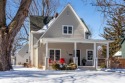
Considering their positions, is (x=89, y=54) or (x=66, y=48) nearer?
(x=66, y=48)

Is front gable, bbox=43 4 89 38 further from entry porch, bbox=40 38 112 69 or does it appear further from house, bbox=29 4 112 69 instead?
entry porch, bbox=40 38 112 69

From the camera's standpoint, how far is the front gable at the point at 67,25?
2826 cm

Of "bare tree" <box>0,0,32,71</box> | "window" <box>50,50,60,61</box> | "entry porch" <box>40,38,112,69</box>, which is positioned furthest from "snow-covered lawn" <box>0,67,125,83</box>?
"window" <box>50,50,60,61</box>

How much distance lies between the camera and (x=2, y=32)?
1712cm

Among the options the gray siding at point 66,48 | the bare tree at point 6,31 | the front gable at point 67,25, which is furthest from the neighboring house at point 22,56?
the bare tree at point 6,31

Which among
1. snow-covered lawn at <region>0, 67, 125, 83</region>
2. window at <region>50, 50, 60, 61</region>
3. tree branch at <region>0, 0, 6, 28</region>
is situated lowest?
snow-covered lawn at <region>0, 67, 125, 83</region>

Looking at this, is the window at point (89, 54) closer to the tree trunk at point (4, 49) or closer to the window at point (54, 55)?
the window at point (54, 55)

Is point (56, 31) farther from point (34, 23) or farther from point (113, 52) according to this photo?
point (113, 52)

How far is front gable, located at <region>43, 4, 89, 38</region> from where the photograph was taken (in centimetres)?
2826

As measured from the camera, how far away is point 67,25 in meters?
28.6

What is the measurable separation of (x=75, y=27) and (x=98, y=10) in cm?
1194

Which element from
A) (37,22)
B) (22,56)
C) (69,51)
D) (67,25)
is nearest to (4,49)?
(69,51)

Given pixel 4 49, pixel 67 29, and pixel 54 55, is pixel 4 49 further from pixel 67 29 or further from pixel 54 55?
pixel 67 29

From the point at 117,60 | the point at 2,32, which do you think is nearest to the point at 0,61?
A: the point at 2,32
